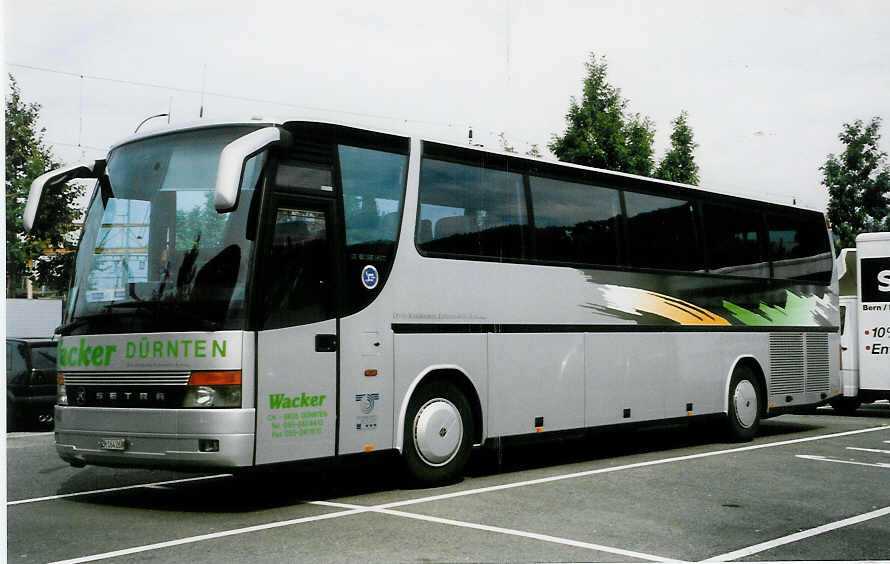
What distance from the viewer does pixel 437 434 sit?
1046 centimetres

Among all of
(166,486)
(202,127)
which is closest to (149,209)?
(202,127)

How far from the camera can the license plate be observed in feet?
29.2

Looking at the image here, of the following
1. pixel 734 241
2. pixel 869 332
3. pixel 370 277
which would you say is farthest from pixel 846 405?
pixel 370 277

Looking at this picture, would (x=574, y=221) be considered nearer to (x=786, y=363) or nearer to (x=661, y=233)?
(x=661, y=233)

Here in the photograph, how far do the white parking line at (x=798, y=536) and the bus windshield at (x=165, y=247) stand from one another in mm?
4207

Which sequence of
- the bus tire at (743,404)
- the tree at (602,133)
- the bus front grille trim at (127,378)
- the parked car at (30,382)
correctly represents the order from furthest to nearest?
the tree at (602,133) → the parked car at (30,382) → the bus tire at (743,404) → the bus front grille trim at (127,378)

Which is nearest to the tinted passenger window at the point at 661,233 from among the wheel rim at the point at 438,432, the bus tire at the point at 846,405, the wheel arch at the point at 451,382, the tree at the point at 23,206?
the wheel arch at the point at 451,382

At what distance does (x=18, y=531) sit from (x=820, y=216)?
14.1 metres

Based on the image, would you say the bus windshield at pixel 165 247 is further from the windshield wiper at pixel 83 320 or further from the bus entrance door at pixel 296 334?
the bus entrance door at pixel 296 334

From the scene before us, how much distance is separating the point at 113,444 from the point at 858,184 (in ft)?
102

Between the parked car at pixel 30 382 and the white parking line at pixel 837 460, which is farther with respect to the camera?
the parked car at pixel 30 382

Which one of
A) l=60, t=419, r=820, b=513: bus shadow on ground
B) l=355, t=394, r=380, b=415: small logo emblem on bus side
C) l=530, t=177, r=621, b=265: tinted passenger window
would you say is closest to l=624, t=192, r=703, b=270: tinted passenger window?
l=530, t=177, r=621, b=265: tinted passenger window

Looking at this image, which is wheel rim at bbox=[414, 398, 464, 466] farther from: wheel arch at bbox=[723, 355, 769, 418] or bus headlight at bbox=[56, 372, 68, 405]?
wheel arch at bbox=[723, 355, 769, 418]

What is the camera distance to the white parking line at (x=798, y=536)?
7176 millimetres
